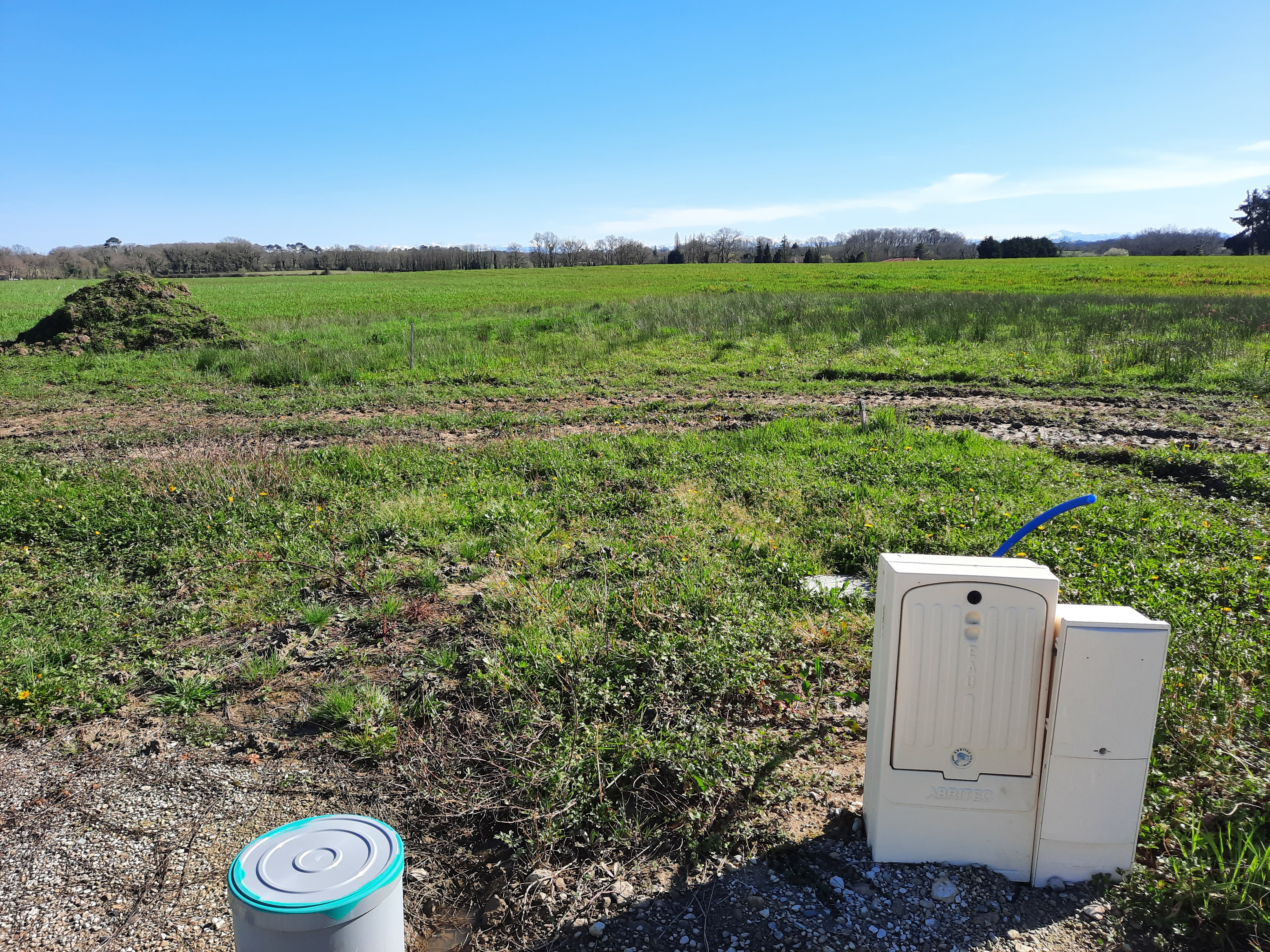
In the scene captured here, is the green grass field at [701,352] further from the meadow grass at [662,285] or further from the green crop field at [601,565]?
the meadow grass at [662,285]

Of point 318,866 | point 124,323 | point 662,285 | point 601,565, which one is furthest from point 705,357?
point 662,285

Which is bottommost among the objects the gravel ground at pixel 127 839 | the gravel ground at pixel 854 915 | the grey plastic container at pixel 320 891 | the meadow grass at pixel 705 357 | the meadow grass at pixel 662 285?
the gravel ground at pixel 127 839

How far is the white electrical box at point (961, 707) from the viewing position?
2.63m

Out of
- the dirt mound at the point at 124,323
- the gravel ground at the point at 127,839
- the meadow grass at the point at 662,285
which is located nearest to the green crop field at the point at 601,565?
the gravel ground at the point at 127,839

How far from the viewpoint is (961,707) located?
270 cm

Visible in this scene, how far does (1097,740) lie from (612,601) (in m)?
2.86

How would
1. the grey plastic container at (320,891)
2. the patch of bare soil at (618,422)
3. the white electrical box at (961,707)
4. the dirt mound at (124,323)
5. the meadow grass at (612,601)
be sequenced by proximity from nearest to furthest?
the grey plastic container at (320,891)
the white electrical box at (961,707)
the meadow grass at (612,601)
the patch of bare soil at (618,422)
the dirt mound at (124,323)

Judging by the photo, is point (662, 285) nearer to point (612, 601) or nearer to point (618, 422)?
point (618, 422)

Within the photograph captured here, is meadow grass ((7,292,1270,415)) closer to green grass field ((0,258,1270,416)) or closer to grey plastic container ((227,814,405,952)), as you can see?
green grass field ((0,258,1270,416))

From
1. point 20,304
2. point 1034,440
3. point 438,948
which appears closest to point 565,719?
point 438,948

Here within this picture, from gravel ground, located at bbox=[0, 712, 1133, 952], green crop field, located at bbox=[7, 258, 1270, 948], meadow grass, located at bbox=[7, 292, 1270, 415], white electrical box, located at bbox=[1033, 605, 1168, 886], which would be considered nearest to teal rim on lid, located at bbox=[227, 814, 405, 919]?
gravel ground, located at bbox=[0, 712, 1133, 952]

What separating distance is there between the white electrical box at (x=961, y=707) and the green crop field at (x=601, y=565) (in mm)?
Answer: 461

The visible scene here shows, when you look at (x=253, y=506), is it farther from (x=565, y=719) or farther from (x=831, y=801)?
(x=831, y=801)

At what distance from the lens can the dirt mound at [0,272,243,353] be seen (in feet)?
54.8
